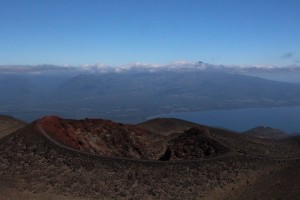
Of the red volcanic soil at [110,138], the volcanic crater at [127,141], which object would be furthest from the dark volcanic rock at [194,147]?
the red volcanic soil at [110,138]

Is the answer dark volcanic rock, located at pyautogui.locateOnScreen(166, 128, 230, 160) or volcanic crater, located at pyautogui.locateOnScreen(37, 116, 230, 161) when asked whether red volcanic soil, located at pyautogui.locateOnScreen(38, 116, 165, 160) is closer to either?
volcanic crater, located at pyautogui.locateOnScreen(37, 116, 230, 161)

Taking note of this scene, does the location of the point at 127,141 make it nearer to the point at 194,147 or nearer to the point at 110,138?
the point at 110,138

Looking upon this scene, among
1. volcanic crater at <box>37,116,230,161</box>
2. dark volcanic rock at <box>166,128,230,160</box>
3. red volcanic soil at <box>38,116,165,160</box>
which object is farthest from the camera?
red volcanic soil at <box>38,116,165,160</box>

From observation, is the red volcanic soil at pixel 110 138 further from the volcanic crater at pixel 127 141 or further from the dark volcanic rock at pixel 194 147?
the dark volcanic rock at pixel 194 147

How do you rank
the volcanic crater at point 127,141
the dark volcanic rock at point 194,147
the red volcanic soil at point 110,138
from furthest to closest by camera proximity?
1. the red volcanic soil at point 110,138
2. the volcanic crater at point 127,141
3. the dark volcanic rock at point 194,147

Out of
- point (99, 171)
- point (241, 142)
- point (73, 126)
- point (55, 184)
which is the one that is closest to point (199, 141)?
point (241, 142)

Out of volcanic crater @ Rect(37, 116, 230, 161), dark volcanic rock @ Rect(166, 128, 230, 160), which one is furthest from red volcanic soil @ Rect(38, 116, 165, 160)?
dark volcanic rock @ Rect(166, 128, 230, 160)

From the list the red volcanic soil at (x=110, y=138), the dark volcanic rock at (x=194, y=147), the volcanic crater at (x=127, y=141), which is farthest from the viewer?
the red volcanic soil at (x=110, y=138)

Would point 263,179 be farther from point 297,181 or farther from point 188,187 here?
point 188,187
